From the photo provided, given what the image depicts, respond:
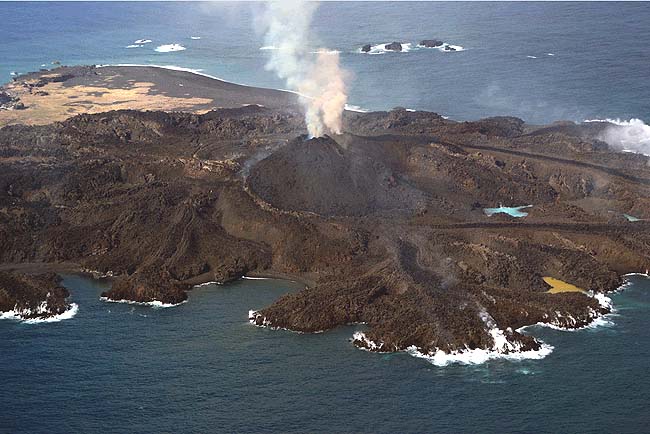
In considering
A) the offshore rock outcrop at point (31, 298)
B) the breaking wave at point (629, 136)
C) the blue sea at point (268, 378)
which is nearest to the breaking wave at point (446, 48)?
the breaking wave at point (629, 136)

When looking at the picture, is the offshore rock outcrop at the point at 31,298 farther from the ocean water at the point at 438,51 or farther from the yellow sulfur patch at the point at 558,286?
the ocean water at the point at 438,51

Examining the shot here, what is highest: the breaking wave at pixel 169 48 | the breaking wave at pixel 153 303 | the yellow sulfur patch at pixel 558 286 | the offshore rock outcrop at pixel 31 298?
the breaking wave at pixel 169 48

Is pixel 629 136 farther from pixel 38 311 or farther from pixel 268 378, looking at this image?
pixel 38 311

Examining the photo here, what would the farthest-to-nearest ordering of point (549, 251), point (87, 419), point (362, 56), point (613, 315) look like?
point (362, 56)
point (549, 251)
point (613, 315)
point (87, 419)

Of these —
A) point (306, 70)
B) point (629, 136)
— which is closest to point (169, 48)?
point (306, 70)

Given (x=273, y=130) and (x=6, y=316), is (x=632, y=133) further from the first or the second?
(x=6, y=316)

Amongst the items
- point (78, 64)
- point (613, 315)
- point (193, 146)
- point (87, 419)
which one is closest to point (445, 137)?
point (193, 146)
